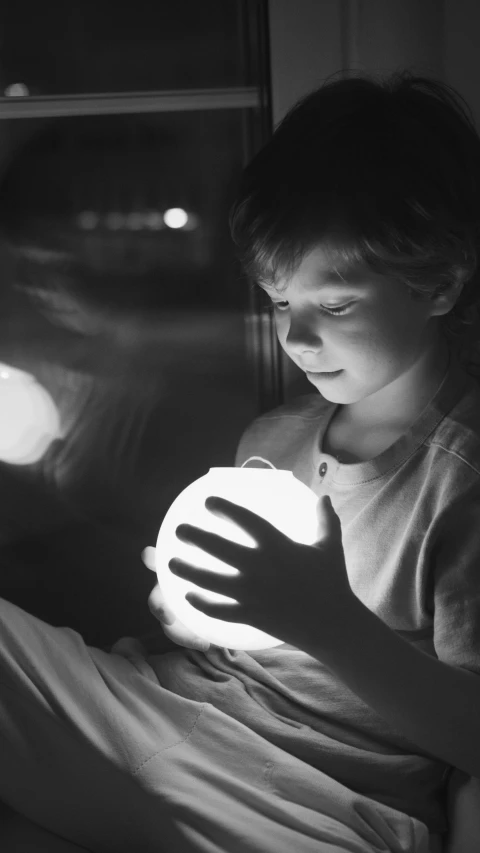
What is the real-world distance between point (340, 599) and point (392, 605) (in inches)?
7.9

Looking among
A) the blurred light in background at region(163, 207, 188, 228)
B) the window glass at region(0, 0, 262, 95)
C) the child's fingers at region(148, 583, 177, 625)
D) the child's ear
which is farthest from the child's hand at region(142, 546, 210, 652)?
the window glass at region(0, 0, 262, 95)

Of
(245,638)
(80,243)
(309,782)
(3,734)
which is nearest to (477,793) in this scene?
(309,782)

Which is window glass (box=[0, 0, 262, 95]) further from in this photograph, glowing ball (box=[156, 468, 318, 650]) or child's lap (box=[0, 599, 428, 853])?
child's lap (box=[0, 599, 428, 853])

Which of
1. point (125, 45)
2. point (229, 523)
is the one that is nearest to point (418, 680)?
point (229, 523)

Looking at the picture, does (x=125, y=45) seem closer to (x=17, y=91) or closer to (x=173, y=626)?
(x=17, y=91)

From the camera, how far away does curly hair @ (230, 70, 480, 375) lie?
3.10 feet

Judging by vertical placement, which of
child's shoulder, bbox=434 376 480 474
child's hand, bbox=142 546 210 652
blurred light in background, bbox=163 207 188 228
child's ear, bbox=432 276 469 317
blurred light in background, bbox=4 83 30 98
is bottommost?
child's hand, bbox=142 546 210 652

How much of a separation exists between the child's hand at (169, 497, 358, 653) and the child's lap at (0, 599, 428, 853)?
0.22 m

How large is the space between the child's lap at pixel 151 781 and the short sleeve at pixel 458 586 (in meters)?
0.21

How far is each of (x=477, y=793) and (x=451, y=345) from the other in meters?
0.62

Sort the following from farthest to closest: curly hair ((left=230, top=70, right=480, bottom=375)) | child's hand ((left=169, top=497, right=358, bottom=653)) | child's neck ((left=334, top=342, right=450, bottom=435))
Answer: child's neck ((left=334, top=342, right=450, bottom=435))
curly hair ((left=230, top=70, right=480, bottom=375))
child's hand ((left=169, top=497, right=358, bottom=653))

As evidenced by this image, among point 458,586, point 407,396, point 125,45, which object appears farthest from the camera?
point 125,45

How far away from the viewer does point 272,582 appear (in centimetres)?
82

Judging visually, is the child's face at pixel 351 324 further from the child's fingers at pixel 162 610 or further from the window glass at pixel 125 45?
the window glass at pixel 125 45
